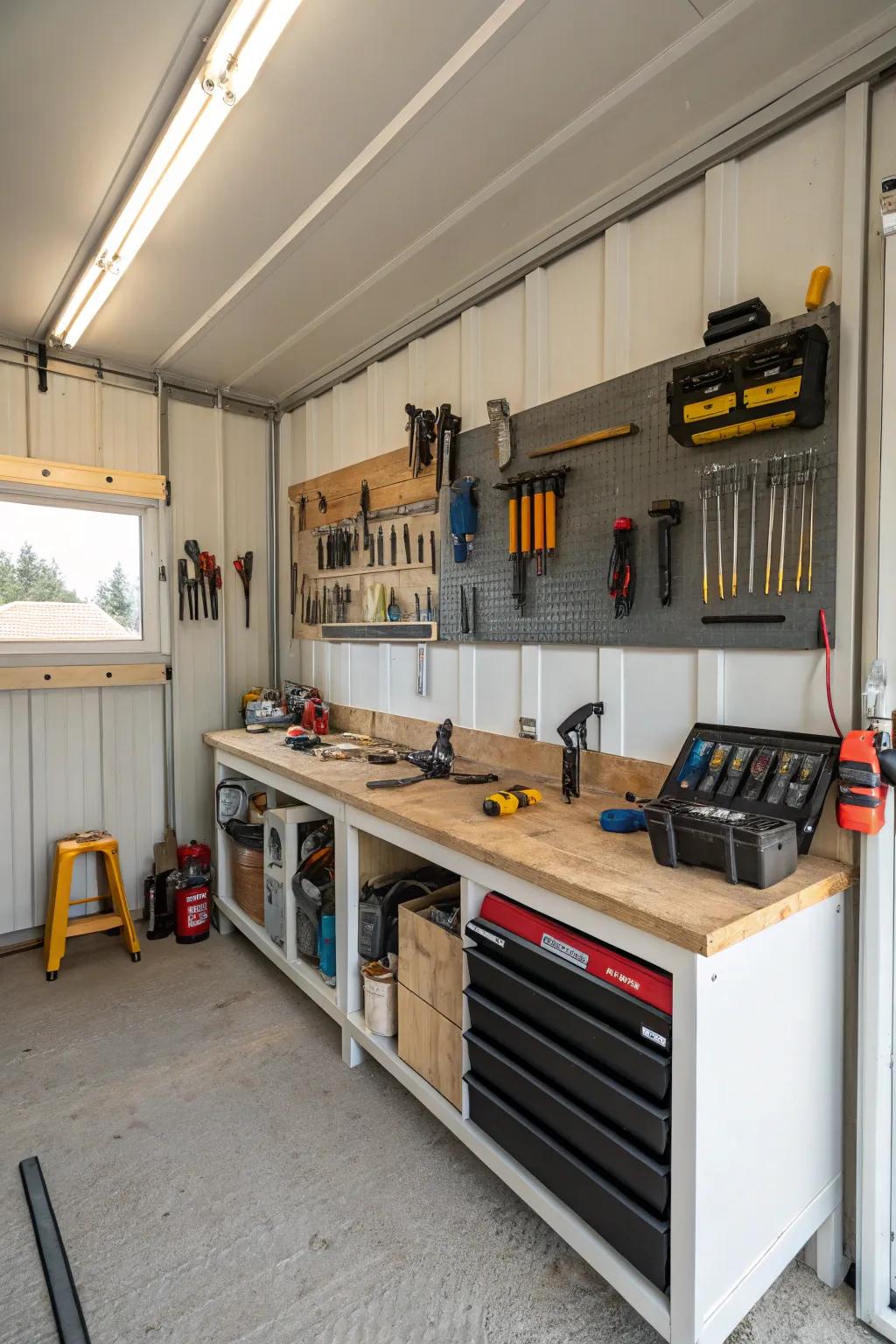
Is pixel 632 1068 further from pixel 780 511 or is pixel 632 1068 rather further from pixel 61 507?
pixel 61 507

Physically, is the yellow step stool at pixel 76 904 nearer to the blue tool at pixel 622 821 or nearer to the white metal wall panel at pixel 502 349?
the blue tool at pixel 622 821

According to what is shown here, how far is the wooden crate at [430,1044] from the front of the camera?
1.80m

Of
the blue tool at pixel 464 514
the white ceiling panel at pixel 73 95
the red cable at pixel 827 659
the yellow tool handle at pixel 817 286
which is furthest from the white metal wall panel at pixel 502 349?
the red cable at pixel 827 659

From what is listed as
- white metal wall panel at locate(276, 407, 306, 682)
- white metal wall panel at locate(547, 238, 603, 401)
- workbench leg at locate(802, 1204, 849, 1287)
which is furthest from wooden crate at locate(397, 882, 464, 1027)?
white metal wall panel at locate(276, 407, 306, 682)

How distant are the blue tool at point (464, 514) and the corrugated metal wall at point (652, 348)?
0.85 ft

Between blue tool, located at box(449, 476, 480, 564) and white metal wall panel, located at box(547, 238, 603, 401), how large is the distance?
0.46 metres

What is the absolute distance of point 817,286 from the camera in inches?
62.6

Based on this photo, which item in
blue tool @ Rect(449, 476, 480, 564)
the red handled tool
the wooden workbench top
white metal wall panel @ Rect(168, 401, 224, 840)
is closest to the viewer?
the wooden workbench top

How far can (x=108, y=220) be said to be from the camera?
228 centimetres

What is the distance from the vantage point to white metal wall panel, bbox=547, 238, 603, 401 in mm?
2180

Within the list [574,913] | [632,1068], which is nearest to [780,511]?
→ [574,913]

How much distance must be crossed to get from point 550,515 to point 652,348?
57 cm

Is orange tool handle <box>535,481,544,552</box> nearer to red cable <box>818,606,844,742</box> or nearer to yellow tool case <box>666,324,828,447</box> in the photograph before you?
yellow tool case <box>666,324,828,447</box>

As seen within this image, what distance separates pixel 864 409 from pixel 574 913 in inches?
52.0
